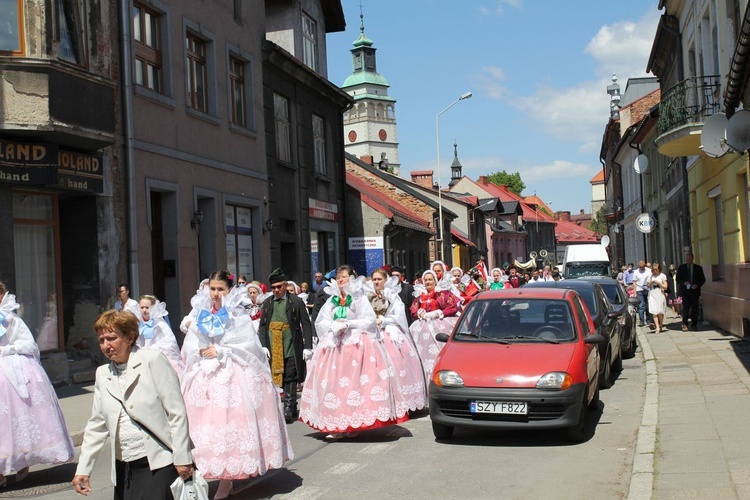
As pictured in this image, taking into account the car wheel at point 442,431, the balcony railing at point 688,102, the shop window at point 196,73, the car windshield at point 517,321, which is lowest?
the car wheel at point 442,431

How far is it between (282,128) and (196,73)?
17.3 feet

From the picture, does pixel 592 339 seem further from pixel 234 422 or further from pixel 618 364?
pixel 618 364

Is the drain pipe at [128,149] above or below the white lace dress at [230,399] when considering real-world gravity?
above

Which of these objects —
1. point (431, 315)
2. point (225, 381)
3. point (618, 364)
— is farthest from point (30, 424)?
point (618, 364)

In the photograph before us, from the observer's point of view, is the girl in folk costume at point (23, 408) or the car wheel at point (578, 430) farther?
the car wheel at point (578, 430)

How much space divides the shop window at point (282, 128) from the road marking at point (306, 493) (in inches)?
691

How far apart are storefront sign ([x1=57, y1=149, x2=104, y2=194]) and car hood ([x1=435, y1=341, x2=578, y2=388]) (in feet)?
25.0

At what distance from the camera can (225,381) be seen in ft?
23.1

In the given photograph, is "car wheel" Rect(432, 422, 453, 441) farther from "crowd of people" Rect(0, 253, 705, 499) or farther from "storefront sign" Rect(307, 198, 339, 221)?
"storefront sign" Rect(307, 198, 339, 221)

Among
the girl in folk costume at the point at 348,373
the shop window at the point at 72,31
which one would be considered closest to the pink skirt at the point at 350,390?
the girl in folk costume at the point at 348,373

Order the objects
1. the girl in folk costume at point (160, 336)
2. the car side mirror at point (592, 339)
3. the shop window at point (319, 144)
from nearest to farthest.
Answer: the car side mirror at point (592, 339), the girl in folk costume at point (160, 336), the shop window at point (319, 144)

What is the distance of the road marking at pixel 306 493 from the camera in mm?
6898

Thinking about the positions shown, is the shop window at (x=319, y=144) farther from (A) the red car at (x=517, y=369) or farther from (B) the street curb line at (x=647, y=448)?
(A) the red car at (x=517, y=369)

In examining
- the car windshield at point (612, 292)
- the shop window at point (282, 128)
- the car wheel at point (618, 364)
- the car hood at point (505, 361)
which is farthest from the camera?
the shop window at point (282, 128)
